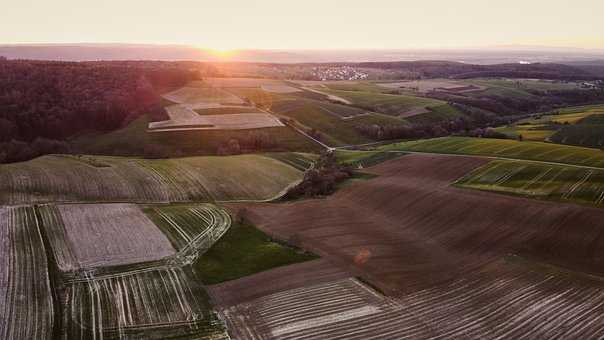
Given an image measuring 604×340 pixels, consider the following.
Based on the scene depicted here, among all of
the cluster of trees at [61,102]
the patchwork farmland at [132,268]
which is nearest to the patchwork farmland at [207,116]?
the cluster of trees at [61,102]

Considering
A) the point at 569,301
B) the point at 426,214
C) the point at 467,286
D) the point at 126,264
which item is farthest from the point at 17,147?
the point at 569,301

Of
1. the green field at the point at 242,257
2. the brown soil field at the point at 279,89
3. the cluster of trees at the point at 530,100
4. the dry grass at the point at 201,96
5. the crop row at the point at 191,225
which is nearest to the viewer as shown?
the green field at the point at 242,257

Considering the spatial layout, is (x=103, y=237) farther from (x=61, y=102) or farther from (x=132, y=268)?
(x=61, y=102)

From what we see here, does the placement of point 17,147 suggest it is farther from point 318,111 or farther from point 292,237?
point 318,111

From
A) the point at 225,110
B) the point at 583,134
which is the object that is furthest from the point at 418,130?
the point at 225,110

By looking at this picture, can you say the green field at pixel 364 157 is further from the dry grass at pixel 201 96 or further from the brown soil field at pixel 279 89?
the brown soil field at pixel 279 89

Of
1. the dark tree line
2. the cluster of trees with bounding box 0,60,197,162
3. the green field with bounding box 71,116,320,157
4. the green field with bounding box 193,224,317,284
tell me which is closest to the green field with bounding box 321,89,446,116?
the dark tree line
